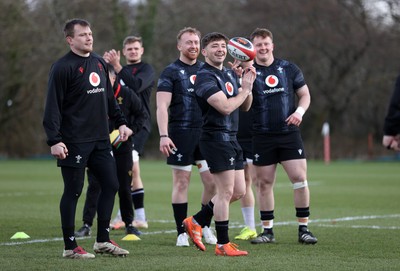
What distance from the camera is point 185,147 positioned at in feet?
29.8

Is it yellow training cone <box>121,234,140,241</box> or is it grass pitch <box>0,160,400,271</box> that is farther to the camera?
yellow training cone <box>121,234,140,241</box>

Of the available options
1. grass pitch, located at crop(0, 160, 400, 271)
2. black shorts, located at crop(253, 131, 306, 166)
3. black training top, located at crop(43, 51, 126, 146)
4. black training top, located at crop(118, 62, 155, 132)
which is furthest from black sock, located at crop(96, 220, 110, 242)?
black training top, located at crop(118, 62, 155, 132)

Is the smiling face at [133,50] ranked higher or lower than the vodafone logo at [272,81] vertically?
higher

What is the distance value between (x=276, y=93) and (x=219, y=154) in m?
1.49

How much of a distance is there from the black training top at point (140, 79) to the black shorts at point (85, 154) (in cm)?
225

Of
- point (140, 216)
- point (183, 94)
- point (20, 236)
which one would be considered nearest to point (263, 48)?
point (183, 94)

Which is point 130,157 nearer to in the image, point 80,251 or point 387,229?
point 80,251

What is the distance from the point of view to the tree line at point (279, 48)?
1446 inches

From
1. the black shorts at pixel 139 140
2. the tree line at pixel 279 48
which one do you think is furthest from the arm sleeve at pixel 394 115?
the tree line at pixel 279 48

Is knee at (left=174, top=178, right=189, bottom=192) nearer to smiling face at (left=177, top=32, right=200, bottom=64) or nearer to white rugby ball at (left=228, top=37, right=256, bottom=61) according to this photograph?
smiling face at (left=177, top=32, right=200, bottom=64)

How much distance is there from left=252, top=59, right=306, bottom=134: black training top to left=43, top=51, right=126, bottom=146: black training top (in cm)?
201

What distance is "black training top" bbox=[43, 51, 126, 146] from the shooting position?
25.2 ft

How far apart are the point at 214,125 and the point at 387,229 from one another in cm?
322

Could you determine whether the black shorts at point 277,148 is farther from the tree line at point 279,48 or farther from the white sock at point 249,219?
the tree line at point 279,48
